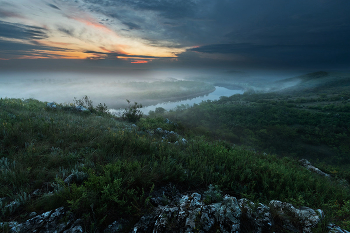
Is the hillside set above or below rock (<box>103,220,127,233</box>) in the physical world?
above

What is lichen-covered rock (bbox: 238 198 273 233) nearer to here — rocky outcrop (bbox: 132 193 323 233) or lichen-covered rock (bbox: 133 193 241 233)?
rocky outcrop (bbox: 132 193 323 233)

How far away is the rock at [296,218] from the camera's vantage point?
7.70 feet

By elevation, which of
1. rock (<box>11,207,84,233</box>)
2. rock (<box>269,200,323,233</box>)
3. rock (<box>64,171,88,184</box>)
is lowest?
rock (<box>269,200,323,233</box>)

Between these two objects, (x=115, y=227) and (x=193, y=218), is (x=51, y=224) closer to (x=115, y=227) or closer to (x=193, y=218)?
(x=115, y=227)

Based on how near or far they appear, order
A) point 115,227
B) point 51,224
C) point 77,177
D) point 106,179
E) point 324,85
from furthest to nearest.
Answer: point 324,85
point 77,177
point 106,179
point 115,227
point 51,224

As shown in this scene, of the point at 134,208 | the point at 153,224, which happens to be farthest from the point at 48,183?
the point at 153,224

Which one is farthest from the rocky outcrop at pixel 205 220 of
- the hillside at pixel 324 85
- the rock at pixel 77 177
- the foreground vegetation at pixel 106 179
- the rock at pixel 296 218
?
the hillside at pixel 324 85

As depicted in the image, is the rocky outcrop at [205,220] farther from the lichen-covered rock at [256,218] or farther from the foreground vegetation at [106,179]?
the foreground vegetation at [106,179]

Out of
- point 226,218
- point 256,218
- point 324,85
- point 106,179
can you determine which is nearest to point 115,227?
point 106,179

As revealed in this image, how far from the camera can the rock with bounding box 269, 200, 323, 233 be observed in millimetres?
2346

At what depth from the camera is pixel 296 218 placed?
2426 mm

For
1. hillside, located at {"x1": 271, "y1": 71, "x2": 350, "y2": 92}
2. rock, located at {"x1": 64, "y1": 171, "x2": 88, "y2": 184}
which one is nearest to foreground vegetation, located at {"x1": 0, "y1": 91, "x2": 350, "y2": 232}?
rock, located at {"x1": 64, "y1": 171, "x2": 88, "y2": 184}

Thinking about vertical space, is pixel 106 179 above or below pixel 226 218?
above

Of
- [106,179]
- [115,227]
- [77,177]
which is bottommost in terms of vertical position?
[115,227]
